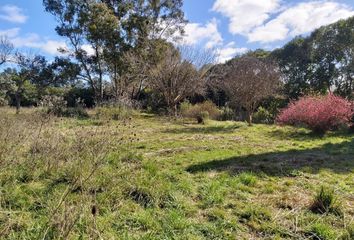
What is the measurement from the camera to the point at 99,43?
1919 cm

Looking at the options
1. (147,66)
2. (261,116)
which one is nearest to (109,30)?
(147,66)

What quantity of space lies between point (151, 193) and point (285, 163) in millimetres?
3457

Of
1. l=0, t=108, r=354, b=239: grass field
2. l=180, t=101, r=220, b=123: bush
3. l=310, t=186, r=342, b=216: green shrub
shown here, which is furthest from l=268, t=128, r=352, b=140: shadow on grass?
l=310, t=186, r=342, b=216: green shrub

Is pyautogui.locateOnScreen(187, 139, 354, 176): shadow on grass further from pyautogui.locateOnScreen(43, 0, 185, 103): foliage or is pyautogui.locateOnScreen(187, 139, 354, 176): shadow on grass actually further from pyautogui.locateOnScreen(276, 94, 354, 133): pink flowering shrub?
pyautogui.locateOnScreen(43, 0, 185, 103): foliage

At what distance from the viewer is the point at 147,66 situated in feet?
60.7

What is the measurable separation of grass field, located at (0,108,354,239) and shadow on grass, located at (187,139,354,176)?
26mm

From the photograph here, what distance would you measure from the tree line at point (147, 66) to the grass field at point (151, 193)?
9.73m

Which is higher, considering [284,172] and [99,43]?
[99,43]

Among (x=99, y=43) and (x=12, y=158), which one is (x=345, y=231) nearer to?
(x=12, y=158)

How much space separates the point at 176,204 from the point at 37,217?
149 centimetres

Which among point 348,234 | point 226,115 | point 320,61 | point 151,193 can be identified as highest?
point 320,61

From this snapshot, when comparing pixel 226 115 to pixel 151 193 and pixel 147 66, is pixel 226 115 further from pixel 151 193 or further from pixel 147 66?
pixel 151 193

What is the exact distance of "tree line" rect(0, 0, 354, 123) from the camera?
16.1m

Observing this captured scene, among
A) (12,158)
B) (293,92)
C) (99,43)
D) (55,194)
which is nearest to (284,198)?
(55,194)
